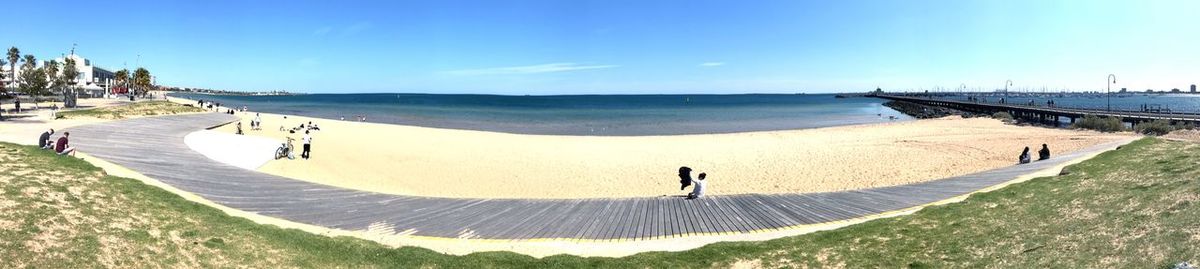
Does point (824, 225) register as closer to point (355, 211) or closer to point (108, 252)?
point (355, 211)

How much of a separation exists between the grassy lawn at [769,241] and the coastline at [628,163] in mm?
6707

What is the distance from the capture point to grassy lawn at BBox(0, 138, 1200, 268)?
6.48 m

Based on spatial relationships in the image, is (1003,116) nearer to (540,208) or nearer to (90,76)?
(540,208)

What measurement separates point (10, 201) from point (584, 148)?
22830 millimetres

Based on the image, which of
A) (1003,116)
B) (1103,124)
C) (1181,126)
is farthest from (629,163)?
(1003,116)

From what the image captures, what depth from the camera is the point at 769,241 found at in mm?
8898

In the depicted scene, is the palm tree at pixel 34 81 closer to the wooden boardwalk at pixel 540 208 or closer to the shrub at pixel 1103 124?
the wooden boardwalk at pixel 540 208

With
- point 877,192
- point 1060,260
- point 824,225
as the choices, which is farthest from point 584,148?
point 1060,260

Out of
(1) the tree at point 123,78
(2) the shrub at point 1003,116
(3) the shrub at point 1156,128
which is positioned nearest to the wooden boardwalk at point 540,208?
(3) the shrub at point 1156,128

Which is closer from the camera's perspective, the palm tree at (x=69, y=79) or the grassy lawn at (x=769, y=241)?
the grassy lawn at (x=769, y=241)

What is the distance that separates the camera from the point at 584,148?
29.5 meters

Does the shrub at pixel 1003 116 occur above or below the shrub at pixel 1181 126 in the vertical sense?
above

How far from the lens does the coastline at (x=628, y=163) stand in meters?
17.6

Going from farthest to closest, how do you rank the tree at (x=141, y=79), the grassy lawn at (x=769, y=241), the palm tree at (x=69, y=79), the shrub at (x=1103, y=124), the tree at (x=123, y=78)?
the tree at (x=123, y=78) < the tree at (x=141, y=79) < the palm tree at (x=69, y=79) < the shrub at (x=1103, y=124) < the grassy lawn at (x=769, y=241)
